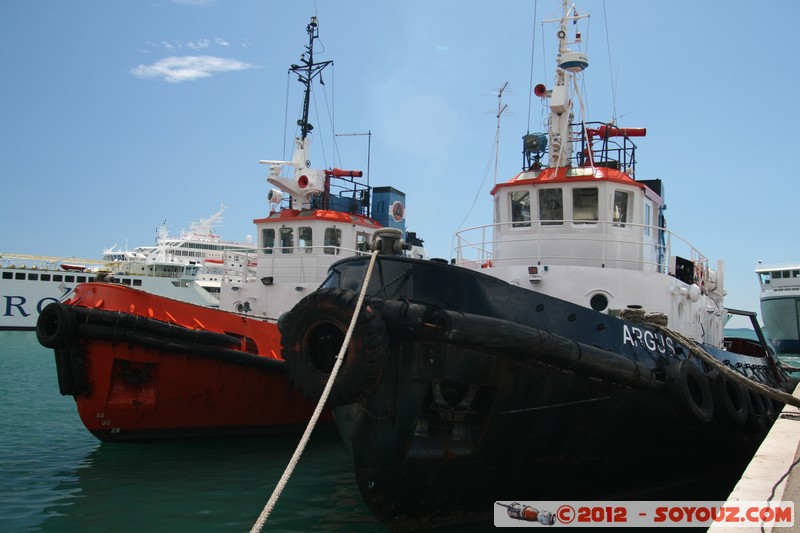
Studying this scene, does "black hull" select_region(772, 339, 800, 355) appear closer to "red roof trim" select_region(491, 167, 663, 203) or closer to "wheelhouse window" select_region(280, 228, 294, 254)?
"wheelhouse window" select_region(280, 228, 294, 254)

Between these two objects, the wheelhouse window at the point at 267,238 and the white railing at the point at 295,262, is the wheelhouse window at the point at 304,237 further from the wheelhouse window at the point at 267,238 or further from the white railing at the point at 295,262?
the wheelhouse window at the point at 267,238

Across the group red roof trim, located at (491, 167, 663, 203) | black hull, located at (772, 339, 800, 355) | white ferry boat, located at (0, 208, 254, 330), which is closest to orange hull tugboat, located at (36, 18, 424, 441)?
red roof trim, located at (491, 167, 663, 203)

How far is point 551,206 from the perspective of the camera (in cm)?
1009

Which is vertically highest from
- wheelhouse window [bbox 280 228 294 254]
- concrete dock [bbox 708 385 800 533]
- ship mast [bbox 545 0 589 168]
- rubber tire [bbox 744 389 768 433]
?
ship mast [bbox 545 0 589 168]

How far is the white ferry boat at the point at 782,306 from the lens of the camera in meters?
45.4

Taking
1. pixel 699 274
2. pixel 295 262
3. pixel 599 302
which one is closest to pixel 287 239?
pixel 295 262

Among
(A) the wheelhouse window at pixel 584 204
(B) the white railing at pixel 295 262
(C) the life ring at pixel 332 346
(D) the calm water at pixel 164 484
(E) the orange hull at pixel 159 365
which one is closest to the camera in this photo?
(C) the life ring at pixel 332 346

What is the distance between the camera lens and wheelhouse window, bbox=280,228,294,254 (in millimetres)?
16047

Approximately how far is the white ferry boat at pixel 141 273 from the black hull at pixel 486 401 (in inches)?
1130

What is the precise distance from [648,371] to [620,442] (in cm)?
91

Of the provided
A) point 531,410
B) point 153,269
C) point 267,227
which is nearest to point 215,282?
point 153,269

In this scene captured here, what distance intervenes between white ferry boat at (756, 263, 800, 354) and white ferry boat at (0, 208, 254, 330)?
125ft

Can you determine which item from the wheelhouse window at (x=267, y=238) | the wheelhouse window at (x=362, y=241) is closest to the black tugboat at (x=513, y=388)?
the wheelhouse window at (x=362, y=241)

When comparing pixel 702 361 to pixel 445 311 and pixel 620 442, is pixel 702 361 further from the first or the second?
pixel 445 311
